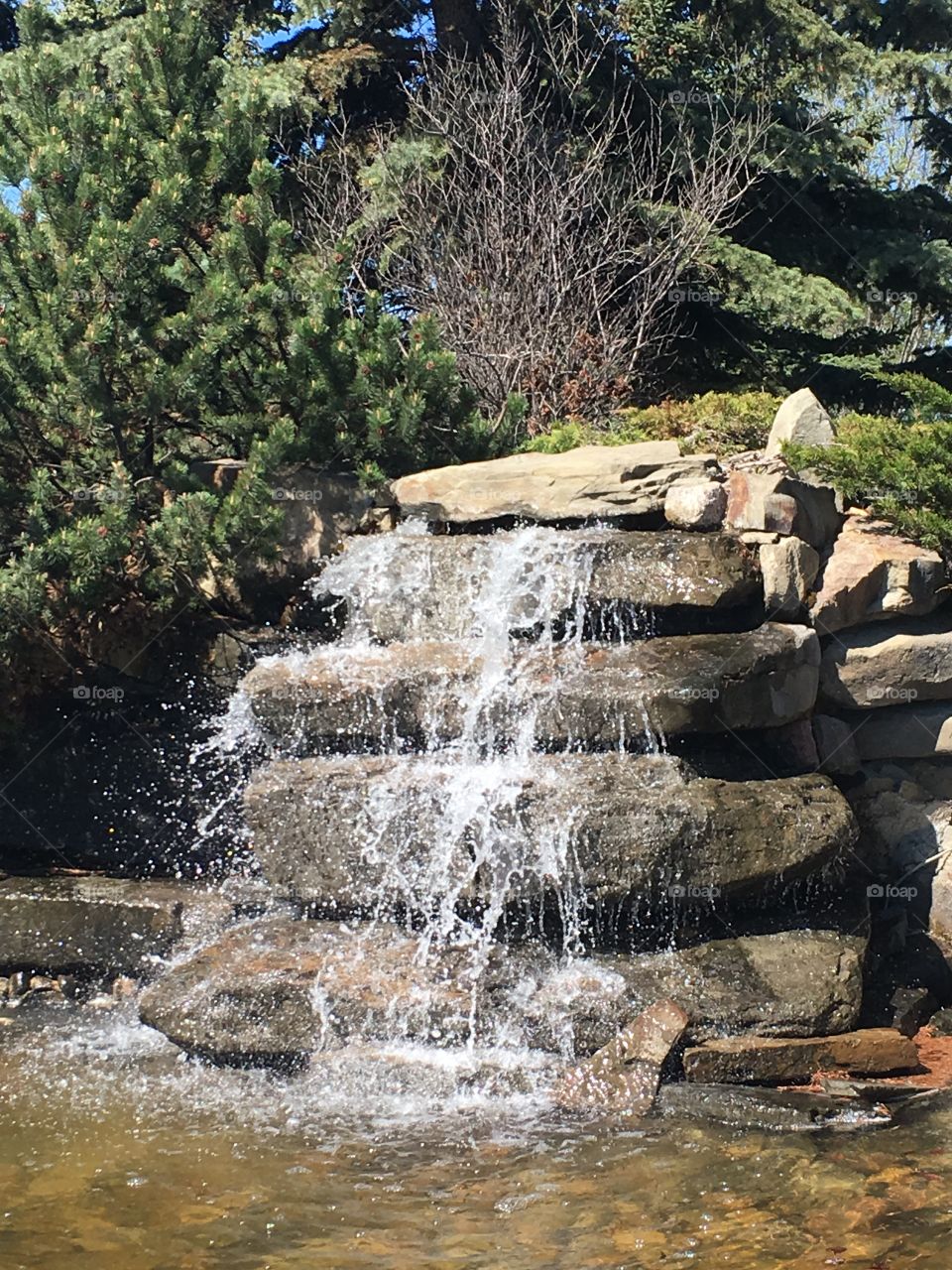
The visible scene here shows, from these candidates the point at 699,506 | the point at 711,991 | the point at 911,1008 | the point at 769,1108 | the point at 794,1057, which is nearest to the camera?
the point at 769,1108

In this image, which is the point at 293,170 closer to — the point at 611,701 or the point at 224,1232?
the point at 611,701

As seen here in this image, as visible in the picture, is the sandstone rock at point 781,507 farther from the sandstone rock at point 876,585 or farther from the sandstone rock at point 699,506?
the sandstone rock at point 876,585

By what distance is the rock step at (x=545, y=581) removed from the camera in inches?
294

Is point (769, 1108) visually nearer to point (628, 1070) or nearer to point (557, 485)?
point (628, 1070)

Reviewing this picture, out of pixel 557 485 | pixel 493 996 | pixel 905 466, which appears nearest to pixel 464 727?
pixel 493 996

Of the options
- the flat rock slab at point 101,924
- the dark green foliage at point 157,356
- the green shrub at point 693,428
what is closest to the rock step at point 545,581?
the dark green foliage at point 157,356

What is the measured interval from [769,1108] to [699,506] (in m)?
3.43

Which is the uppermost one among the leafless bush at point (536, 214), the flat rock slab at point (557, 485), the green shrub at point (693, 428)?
the leafless bush at point (536, 214)

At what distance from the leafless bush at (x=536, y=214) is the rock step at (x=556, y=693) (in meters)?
4.47

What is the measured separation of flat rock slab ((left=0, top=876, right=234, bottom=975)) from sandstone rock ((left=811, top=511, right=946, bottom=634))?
361 centimetres

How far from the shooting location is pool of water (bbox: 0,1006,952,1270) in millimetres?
4496

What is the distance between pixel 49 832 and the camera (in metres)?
8.36

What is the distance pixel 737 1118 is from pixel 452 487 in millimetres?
4270

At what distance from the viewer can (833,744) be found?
302 inches
